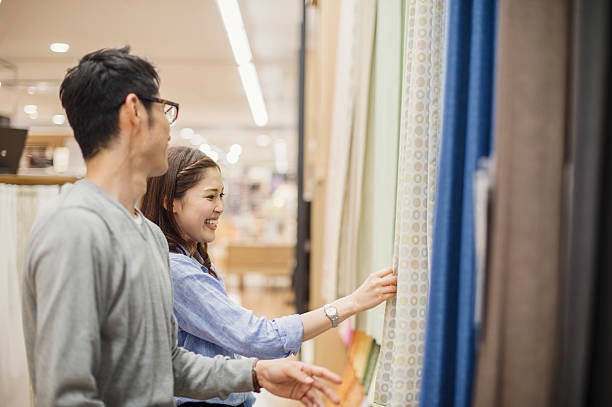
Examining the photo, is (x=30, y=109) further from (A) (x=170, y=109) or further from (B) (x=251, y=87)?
(B) (x=251, y=87)

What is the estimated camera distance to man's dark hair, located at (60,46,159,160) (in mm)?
1203

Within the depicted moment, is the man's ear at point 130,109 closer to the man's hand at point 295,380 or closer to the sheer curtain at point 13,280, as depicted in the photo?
the man's hand at point 295,380

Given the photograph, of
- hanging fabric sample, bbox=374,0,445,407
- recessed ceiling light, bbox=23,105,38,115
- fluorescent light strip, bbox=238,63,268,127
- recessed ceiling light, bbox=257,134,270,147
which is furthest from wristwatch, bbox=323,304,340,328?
recessed ceiling light, bbox=257,134,270,147

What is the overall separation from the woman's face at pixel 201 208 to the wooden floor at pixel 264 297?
5.93 metres

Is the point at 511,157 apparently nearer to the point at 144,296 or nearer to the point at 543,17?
the point at 543,17

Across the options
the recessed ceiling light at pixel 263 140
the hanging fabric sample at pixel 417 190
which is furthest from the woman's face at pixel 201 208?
the recessed ceiling light at pixel 263 140

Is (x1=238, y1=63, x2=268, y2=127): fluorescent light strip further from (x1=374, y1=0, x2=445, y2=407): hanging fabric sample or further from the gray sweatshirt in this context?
the gray sweatshirt

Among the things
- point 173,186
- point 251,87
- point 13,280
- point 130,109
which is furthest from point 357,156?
point 251,87

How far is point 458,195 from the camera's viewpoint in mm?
1185

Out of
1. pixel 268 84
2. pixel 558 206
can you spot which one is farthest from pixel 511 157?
pixel 268 84

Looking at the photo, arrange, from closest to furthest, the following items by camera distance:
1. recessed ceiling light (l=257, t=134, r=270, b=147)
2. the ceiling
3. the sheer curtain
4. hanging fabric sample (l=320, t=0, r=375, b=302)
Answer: the ceiling < hanging fabric sample (l=320, t=0, r=375, b=302) < the sheer curtain < recessed ceiling light (l=257, t=134, r=270, b=147)

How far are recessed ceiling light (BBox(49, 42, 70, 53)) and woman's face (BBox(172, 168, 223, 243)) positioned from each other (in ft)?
2.79

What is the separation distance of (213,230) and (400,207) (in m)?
0.52

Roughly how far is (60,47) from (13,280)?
115cm
